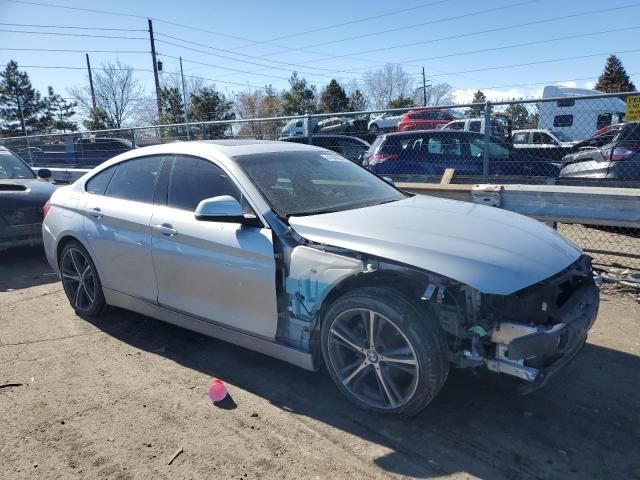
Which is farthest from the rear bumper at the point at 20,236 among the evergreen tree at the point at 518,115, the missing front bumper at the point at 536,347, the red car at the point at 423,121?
the red car at the point at 423,121

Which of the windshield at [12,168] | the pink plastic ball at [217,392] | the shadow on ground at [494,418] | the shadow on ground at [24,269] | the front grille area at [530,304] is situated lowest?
the shadow on ground at [24,269]

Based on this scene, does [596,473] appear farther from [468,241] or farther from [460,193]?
[460,193]

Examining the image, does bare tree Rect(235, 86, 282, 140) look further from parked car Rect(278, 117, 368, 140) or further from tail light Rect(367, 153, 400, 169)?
tail light Rect(367, 153, 400, 169)

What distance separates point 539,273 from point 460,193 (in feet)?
10.3

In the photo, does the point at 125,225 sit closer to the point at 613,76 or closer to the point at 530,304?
the point at 530,304

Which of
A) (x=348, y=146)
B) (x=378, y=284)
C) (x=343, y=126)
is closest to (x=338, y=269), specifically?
(x=378, y=284)

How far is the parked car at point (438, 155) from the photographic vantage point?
9.38 metres

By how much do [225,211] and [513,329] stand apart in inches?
73.5

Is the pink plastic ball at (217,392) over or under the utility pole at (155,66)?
under

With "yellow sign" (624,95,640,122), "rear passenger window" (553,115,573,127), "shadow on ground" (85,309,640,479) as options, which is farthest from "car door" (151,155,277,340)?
"rear passenger window" (553,115,573,127)

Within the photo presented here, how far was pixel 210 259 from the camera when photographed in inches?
140

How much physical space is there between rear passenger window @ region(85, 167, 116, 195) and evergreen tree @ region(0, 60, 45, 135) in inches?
2248

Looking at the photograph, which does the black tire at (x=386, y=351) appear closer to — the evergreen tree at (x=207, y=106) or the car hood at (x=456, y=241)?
the car hood at (x=456, y=241)

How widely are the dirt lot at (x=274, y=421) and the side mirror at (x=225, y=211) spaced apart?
113 centimetres
